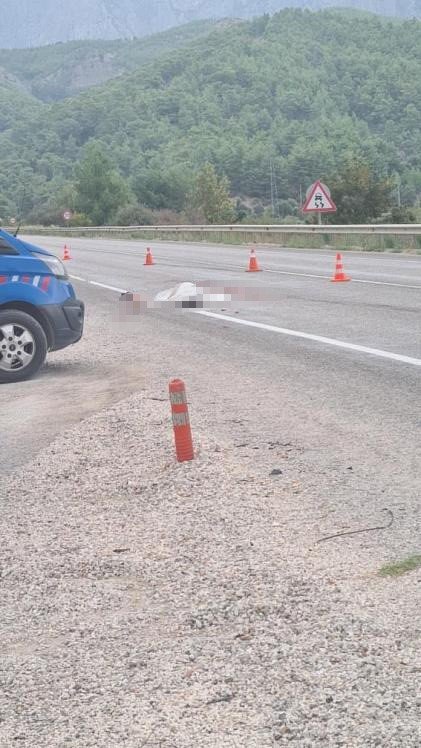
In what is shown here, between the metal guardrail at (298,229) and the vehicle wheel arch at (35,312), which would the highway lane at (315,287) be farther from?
the vehicle wheel arch at (35,312)

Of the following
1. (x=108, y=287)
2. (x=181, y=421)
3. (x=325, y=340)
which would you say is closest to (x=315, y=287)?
(x=108, y=287)

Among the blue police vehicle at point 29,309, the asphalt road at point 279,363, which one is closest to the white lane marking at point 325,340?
the asphalt road at point 279,363

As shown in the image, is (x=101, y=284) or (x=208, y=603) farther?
(x=101, y=284)

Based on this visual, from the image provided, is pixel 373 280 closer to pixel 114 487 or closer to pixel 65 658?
pixel 114 487

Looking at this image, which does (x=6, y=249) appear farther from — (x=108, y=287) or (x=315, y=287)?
(x=108, y=287)

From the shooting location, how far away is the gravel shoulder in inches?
128

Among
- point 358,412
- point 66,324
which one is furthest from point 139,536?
point 66,324

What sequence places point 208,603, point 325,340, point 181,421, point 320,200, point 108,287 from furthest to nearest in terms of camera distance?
point 320,200
point 108,287
point 325,340
point 181,421
point 208,603

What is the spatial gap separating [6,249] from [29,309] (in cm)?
62

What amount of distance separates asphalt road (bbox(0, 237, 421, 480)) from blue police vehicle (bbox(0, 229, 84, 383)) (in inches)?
11.6

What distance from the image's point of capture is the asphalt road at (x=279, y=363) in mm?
7230

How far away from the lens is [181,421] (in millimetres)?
6195

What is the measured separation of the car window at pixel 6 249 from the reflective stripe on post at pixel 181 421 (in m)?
4.38

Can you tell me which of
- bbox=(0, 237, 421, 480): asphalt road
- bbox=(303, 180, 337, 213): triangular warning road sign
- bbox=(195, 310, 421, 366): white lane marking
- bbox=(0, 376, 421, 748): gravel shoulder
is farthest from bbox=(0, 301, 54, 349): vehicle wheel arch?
bbox=(303, 180, 337, 213): triangular warning road sign
